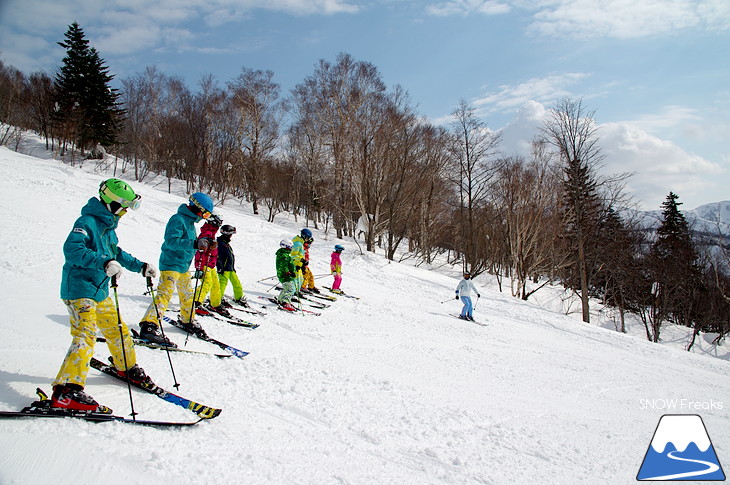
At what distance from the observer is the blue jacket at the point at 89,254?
9.65 feet

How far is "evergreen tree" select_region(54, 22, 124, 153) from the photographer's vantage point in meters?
31.5

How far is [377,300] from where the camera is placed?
1106cm

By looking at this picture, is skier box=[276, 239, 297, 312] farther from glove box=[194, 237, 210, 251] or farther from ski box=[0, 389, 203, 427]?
ski box=[0, 389, 203, 427]

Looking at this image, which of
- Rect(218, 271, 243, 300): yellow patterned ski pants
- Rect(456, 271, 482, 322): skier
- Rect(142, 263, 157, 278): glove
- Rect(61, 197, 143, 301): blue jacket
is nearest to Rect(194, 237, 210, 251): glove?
Rect(142, 263, 157, 278): glove

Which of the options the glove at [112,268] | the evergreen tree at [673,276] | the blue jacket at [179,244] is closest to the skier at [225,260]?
the blue jacket at [179,244]

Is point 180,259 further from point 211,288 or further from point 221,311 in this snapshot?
point 221,311

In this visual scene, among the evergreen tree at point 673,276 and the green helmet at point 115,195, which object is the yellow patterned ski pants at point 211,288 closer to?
the green helmet at point 115,195

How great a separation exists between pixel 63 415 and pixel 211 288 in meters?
3.99

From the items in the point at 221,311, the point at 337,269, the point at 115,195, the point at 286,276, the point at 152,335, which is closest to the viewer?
the point at 115,195

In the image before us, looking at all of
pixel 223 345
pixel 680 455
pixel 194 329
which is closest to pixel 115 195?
pixel 223 345

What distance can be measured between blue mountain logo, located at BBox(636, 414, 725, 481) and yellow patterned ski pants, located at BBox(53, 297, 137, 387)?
531cm

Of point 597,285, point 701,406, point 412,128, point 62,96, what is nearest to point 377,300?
point 701,406

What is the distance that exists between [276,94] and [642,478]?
1249 inches

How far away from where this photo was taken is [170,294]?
4938mm
